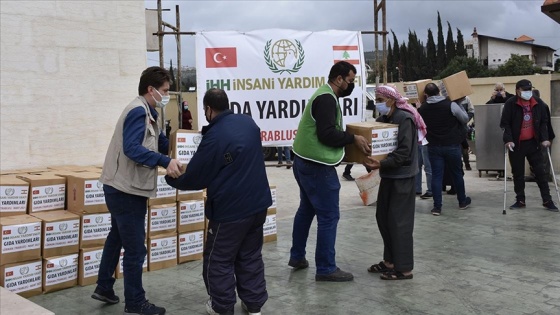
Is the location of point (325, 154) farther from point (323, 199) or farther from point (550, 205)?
point (550, 205)

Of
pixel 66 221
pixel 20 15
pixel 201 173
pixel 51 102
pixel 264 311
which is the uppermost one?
pixel 20 15

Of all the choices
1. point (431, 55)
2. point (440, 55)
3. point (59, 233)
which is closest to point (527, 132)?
point (59, 233)

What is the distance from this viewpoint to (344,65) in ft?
16.4

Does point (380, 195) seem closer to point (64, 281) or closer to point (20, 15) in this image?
point (64, 281)

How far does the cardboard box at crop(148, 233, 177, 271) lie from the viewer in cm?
540

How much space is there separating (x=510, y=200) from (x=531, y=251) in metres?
3.19

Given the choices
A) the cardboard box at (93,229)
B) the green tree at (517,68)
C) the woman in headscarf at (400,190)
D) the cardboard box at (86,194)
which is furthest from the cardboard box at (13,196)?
the green tree at (517,68)

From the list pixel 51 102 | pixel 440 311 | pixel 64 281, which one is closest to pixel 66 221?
pixel 64 281

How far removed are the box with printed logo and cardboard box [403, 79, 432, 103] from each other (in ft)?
17.5

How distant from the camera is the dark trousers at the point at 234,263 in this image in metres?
3.96

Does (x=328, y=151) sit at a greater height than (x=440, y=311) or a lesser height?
greater

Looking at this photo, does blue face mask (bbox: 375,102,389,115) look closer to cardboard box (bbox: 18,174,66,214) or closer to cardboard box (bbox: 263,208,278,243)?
cardboard box (bbox: 263,208,278,243)

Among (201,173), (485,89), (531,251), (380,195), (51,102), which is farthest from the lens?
(485,89)

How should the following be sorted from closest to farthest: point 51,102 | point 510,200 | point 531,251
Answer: point 531,251 → point 51,102 → point 510,200
